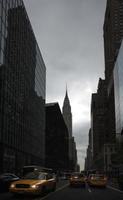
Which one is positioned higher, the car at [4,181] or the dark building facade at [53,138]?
the dark building facade at [53,138]

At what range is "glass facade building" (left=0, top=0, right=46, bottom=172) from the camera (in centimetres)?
5394

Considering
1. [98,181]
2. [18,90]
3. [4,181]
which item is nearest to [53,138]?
[18,90]

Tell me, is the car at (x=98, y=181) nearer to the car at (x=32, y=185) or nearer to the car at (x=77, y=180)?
the car at (x=77, y=180)

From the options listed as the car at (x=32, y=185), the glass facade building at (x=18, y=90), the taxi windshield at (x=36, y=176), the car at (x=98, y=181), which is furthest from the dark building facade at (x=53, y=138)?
the car at (x=32, y=185)

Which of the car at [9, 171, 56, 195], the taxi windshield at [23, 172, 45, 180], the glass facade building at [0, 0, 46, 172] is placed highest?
the glass facade building at [0, 0, 46, 172]

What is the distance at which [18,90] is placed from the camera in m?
63.8

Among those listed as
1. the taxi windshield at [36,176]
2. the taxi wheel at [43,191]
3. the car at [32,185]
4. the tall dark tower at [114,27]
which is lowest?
the taxi wheel at [43,191]

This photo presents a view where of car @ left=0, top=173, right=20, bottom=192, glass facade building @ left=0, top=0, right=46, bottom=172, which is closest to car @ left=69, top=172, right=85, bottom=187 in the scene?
car @ left=0, top=173, right=20, bottom=192

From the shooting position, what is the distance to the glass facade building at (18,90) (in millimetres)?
→ 53938

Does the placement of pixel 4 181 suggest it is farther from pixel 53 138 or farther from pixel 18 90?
pixel 53 138

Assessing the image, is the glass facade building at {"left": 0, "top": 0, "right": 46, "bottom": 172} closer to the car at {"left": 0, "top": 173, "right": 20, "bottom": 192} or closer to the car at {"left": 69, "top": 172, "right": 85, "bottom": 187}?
the car at {"left": 69, "top": 172, "right": 85, "bottom": 187}

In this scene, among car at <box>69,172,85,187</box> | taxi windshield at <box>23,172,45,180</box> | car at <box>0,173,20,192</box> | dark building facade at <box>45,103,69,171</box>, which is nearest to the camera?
taxi windshield at <box>23,172,45,180</box>

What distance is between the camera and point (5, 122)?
176ft

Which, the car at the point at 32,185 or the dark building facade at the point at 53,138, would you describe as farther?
the dark building facade at the point at 53,138
